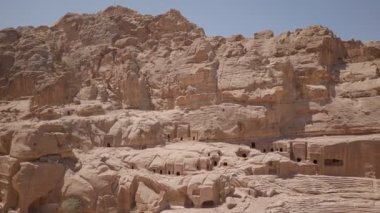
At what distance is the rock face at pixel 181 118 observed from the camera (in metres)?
34.9

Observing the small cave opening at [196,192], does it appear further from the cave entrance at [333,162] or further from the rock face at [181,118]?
the cave entrance at [333,162]

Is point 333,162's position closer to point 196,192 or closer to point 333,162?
point 333,162

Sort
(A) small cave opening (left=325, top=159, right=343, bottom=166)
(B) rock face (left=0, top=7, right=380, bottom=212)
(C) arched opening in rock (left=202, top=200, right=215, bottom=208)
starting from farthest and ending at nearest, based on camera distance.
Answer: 1. (A) small cave opening (left=325, top=159, right=343, bottom=166)
2. (B) rock face (left=0, top=7, right=380, bottom=212)
3. (C) arched opening in rock (left=202, top=200, right=215, bottom=208)

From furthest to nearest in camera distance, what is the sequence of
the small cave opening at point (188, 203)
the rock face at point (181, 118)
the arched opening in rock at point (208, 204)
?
the rock face at point (181, 118) < the small cave opening at point (188, 203) < the arched opening in rock at point (208, 204)

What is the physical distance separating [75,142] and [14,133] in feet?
21.3

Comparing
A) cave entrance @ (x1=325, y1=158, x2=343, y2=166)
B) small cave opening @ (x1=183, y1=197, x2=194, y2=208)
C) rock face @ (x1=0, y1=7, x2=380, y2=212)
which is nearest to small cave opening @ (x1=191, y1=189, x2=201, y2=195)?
rock face @ (x1=0, y1=7, x2=380, y2=212)

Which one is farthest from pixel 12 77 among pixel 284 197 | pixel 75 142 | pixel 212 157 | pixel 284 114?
pixel 284 197

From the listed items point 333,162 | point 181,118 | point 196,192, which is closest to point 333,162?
point 333,162

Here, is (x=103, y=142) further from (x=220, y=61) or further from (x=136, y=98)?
(x=220, y=61)

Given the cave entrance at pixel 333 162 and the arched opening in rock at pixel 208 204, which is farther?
the cave entrance at pixel 333 162

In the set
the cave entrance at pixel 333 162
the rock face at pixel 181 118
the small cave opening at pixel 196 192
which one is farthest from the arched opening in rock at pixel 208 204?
the cave entrance at pixel 333 162

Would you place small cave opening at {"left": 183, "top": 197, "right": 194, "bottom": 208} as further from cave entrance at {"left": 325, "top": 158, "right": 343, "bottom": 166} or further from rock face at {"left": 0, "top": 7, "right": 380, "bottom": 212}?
cave entrance at {"left": 325, "top": 158, "right": 343, "bottom": 166}

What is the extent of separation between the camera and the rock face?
115 ft

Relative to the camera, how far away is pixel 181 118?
44.7 metres
